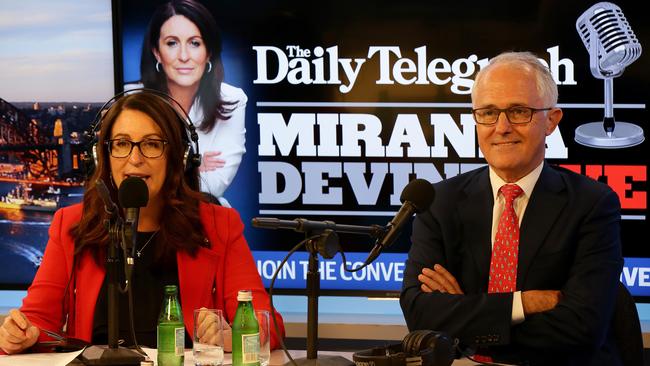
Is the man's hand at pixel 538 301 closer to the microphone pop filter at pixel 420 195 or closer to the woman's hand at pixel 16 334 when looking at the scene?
the microphone pop filter at pixel 420 195

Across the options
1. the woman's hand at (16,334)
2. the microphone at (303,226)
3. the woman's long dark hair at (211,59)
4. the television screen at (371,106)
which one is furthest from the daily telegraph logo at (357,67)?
the microphone at (303,226)

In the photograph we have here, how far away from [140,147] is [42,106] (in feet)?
6.79

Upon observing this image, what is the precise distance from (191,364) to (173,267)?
2.49 feet

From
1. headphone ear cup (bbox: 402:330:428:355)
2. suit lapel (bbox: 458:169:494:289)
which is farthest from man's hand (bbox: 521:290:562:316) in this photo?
headphone ear cup (bbox: 402:330:428:355)

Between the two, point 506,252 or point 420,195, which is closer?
point 420,195

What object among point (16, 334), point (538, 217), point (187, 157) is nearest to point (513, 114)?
point (538, 217)

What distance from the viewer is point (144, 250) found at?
382 cm

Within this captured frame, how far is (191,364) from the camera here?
10.2 ft

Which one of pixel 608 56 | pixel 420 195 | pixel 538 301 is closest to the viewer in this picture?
pixel 420 195

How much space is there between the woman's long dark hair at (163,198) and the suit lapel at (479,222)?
1.03 m

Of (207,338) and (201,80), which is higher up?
(201,80)

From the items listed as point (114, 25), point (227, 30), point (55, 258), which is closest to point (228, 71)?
point (227, 30)

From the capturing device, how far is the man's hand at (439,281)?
3627 mm

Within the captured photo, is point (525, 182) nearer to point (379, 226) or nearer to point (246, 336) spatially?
point (379, 226)
